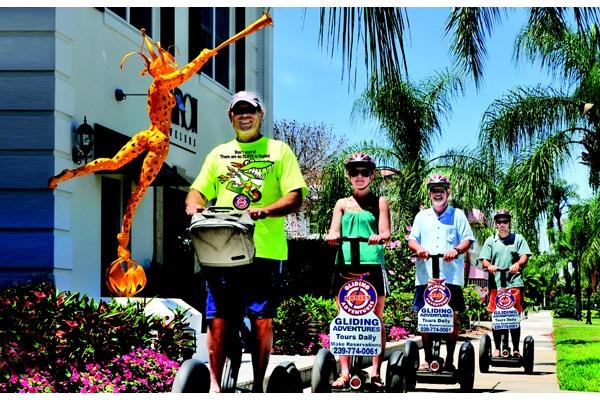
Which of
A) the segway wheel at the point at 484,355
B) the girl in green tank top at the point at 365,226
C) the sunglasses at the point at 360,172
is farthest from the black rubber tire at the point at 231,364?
the segway wheel at the point at 484,355

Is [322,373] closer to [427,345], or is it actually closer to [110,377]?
[110,377]

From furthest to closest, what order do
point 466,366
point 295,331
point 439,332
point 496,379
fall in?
1. point 295,331
2. point 496,379
3. point 439,332
4. point 466,366

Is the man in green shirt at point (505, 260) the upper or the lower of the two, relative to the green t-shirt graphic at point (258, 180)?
lower

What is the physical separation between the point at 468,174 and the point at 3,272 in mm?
12861

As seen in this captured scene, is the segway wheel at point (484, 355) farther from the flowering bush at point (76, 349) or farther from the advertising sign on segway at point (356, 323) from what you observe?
the flowering bush at point (76, 349)

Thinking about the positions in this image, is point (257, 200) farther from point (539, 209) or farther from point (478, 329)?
point (478, 329)

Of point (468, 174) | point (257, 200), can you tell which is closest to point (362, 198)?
point (257, 200)

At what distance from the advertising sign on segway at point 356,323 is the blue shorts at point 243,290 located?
5.78ft

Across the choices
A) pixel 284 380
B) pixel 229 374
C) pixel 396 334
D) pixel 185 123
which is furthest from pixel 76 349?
pixel 396 334

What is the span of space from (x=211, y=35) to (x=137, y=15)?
Answer: 11.0ft

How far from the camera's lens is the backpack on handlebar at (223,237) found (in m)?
5.23

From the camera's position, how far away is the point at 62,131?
11.9 metres

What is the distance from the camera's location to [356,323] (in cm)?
728

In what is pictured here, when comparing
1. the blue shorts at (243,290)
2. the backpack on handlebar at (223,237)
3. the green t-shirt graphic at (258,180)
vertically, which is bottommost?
the blue shorts at (243,290)
